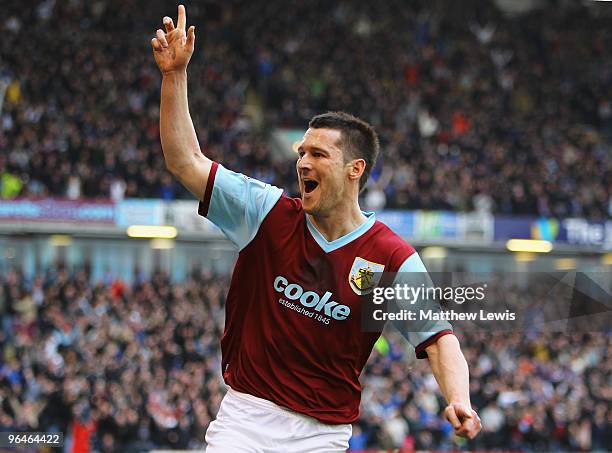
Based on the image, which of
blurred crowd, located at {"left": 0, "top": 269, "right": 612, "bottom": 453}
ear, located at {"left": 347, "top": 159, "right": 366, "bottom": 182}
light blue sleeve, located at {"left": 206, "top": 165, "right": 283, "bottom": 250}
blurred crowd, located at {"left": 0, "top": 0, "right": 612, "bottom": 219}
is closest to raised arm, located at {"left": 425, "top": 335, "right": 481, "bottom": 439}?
ear, located at {"left": 347, "top": 159, "right": 366, "bottom": 182}

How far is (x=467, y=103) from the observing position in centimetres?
2853

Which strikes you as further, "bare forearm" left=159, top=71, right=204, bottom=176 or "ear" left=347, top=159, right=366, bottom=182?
"ear" left=347, top=159, right=366, bottom=182

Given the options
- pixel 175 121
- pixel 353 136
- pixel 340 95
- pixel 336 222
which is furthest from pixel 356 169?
pixel 340 95

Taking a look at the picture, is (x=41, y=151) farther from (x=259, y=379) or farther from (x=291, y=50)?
(x=259, y=379)

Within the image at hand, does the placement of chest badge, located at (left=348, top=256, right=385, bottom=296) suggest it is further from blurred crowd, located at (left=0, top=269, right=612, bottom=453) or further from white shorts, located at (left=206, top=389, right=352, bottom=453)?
blurred crowd, located at (left=0, top=269, right=612, bottom=453)

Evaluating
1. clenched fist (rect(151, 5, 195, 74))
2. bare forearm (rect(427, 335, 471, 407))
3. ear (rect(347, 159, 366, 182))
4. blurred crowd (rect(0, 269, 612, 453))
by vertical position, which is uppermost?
clenched fist (rect(151, 5, 195, 74))

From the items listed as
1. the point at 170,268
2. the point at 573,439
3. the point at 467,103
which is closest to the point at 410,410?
the point at 573,439

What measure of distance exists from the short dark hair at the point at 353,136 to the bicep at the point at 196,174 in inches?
21.6

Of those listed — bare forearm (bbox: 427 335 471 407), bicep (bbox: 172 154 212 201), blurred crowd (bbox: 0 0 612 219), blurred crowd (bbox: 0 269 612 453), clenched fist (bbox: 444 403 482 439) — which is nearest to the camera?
clenched fist (bbox: 444 403 482 439)

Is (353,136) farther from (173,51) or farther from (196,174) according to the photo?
(173,51)

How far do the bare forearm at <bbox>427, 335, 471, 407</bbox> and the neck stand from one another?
630 mm

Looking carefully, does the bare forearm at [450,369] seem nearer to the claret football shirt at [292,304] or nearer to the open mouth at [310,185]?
the claret football shirt at [292,304]

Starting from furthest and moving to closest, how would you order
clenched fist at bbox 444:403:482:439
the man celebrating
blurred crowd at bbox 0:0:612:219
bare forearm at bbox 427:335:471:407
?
blurred crowd at bbox 0:0:612:219, the man celebrating, bare forearm at bbox 427:335:471:407, clenched fist at bbox 444:403:482:439

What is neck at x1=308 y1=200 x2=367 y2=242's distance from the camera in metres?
4.48
